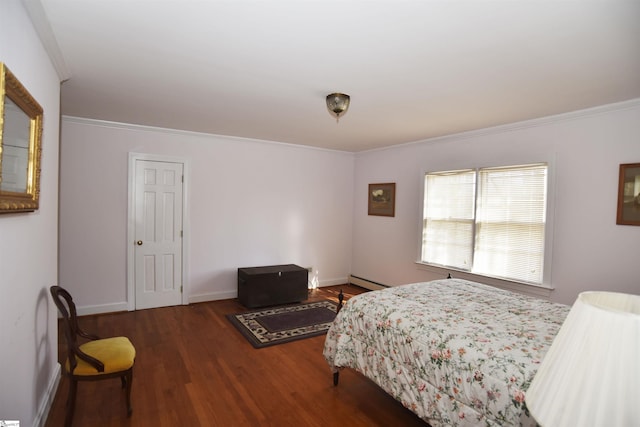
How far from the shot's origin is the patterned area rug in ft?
12.3

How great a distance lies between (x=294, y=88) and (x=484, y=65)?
1.50m

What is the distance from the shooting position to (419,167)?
5.07m

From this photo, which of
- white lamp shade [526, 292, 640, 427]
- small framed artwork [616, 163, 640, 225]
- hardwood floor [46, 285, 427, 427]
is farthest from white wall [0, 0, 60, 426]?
small framed artwork [616, 163, 640, 225]

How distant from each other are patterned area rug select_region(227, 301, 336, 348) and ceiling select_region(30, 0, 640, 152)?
2523 mm

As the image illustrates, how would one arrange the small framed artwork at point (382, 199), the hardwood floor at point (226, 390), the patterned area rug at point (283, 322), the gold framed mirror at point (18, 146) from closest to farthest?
the gold framed mirror at point (18, 146)
the hardwood floor at point (226, 390)
the patterned area rug at point (283, 322)
the small framed artwork at point (382, 199)

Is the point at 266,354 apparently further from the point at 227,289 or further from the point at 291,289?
the point at 227,289

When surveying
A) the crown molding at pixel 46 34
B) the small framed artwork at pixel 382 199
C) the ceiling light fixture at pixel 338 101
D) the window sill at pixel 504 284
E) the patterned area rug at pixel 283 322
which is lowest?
the patterned area rug at pixel 283 322

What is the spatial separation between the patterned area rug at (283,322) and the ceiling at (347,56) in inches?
99.3

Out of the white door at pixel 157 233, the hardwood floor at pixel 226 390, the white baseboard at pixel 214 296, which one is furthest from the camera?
the white baseboard at pixel 214 296

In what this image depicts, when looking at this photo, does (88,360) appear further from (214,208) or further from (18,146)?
(214,208)

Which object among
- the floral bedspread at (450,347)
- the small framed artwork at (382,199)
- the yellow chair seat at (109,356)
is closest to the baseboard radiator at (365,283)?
the small framed artwork at (382,199)

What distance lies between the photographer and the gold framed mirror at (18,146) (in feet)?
4.68

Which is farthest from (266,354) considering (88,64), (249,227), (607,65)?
(607,65)

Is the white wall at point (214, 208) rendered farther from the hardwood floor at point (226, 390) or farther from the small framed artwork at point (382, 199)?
Result: the hardwood floor at point (226, 390)
